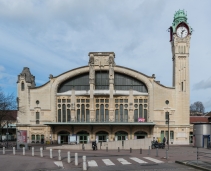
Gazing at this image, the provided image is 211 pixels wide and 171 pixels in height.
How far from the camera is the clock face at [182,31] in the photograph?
204 feet

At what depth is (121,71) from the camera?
6131 cm

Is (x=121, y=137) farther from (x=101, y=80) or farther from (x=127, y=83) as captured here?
(x=101, y=80)

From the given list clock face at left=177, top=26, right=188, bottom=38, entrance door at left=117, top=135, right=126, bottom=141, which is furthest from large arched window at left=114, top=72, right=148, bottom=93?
clock face at left=177, top=26, right=188, bottom=38

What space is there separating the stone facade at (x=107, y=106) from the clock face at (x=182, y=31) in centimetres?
95

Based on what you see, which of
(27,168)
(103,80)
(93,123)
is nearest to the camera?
(27,168)

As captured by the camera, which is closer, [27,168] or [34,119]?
[27,168]

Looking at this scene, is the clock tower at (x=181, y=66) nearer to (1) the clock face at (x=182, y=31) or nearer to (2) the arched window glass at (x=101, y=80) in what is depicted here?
(1) the clock face at (x=182, y=31)

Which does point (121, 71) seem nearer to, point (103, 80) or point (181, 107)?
point (103, 80)

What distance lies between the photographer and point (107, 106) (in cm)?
6088

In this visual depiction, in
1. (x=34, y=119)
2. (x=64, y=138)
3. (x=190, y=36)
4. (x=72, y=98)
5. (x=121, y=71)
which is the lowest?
(x=64, y=138)

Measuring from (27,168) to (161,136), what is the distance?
42.9 meters

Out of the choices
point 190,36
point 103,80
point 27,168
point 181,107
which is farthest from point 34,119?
point 27,168

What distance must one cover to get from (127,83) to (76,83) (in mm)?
10155

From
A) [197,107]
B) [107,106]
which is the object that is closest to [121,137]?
[107,106]
